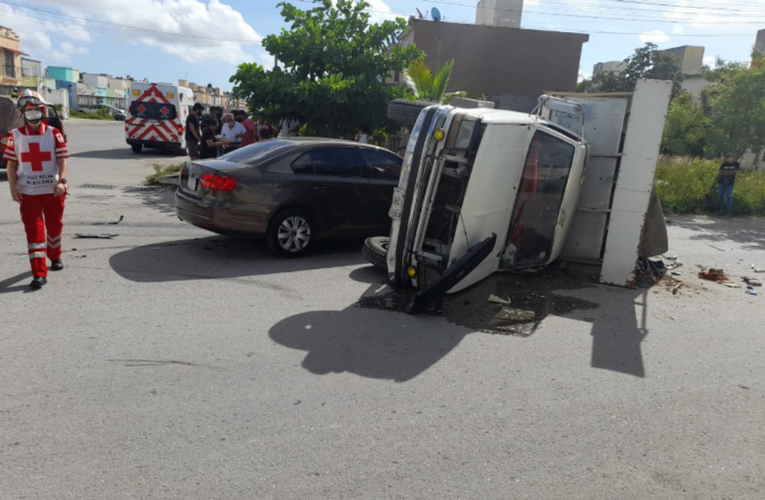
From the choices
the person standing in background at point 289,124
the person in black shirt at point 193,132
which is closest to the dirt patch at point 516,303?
the person standing in background at point 289,124

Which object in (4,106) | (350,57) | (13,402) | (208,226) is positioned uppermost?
(350,57)

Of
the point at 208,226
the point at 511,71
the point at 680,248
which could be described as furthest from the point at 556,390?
the point at 511,71

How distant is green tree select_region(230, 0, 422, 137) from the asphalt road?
6.64 m

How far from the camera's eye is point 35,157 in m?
6.40

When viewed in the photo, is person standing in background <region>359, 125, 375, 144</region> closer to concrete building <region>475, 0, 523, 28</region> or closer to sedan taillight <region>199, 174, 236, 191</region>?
sedan taillight <region>199, 174, 236, 191</region>

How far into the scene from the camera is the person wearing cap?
6.28m

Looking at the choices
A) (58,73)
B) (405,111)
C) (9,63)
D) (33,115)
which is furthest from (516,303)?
(58,73)

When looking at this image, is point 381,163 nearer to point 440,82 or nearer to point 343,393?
point 343,393

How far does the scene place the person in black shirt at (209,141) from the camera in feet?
44.1

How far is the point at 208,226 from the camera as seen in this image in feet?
24.9

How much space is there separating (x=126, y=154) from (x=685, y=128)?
20.5 meters

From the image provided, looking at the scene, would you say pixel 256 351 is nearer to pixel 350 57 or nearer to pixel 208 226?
pixel 208 226

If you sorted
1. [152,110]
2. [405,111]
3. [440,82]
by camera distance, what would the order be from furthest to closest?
1. [152,110]
2. [440,82]
3. [405,111]

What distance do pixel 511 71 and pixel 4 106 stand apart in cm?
2542
